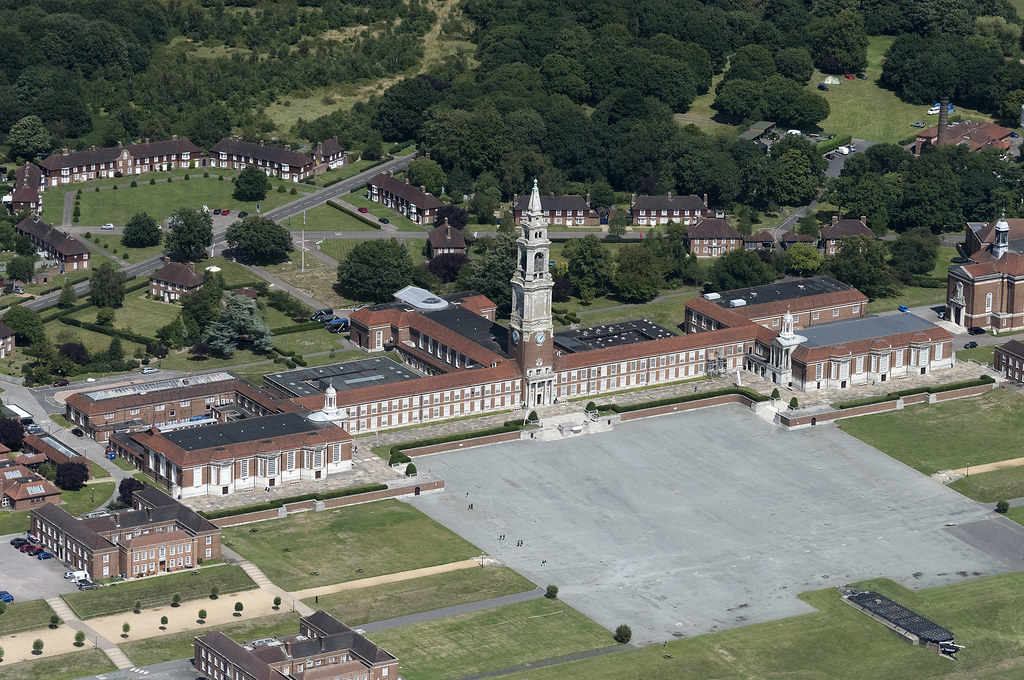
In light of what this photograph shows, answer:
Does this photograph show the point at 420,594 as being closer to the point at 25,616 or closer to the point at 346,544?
the point at 346,544

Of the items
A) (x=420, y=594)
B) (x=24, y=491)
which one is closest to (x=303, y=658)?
(x=420, y=594)

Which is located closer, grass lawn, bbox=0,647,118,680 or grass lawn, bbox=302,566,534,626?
grass lawn, bbox=0,647,118,680

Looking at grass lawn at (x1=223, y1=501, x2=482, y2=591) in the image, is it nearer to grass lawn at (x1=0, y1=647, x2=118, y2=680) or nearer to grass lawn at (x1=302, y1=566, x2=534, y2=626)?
grass lawn at (x1=302, y1=566, x2=534, y2=626)

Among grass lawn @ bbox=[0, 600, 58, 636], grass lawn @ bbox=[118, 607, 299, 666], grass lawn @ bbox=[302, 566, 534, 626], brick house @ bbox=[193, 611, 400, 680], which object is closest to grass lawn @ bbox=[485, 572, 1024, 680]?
brick house @ bbox=[193, 611, 400, 680]

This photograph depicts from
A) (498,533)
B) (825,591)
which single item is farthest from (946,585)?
(498,533)

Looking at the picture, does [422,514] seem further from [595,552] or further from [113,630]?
[113,630]

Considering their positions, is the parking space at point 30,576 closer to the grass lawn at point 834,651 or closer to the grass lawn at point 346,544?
the grass lawn at point 346,544

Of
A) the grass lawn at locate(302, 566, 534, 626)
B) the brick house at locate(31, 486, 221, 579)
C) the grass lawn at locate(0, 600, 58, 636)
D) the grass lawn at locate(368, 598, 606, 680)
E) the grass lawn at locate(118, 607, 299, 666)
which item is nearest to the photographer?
the grass lawn at locate(118, 607, 299, 666)
